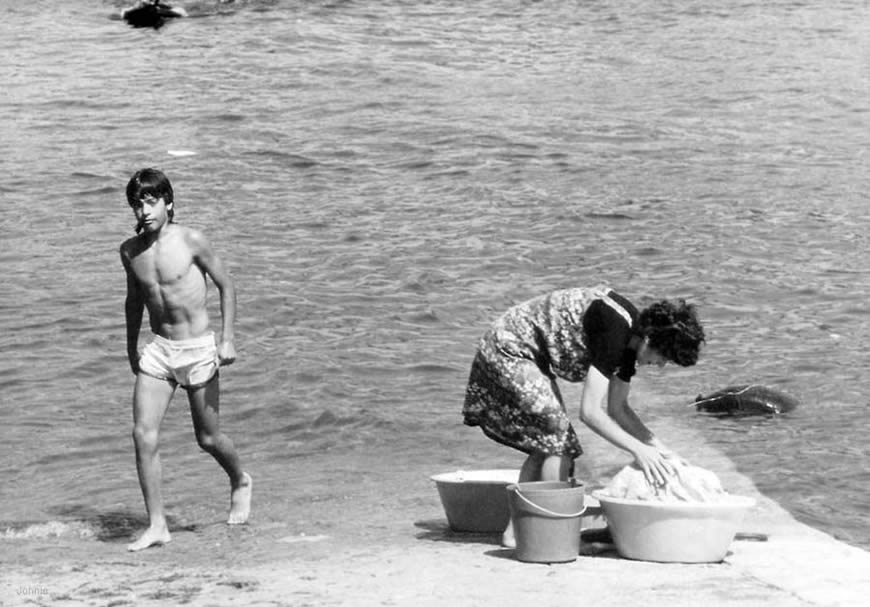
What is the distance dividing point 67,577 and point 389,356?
5.98m

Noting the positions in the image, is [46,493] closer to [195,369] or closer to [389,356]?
[195,369]

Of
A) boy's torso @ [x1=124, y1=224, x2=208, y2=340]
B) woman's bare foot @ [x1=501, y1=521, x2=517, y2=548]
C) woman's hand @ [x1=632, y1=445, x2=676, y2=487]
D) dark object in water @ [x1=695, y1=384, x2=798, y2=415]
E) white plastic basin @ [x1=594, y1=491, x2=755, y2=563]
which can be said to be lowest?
dark object in water @ [x1=695, y1=384, x2=798, y2=415]

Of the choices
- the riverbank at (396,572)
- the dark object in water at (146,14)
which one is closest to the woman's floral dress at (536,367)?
the riverbank at (396,572)

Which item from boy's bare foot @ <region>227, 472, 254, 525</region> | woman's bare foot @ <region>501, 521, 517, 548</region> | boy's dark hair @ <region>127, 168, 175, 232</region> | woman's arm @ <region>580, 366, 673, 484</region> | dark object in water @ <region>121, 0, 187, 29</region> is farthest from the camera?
dark object in water @ <region>121, 0, 187, 29</region>

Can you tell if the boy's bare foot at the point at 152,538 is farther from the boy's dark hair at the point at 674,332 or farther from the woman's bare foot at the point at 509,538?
the boy's dark hair at the point at 674,332

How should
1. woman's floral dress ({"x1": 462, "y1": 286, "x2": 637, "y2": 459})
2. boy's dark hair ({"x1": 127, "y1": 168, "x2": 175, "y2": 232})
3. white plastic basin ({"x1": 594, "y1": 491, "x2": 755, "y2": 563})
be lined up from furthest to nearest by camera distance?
boy's dark hair ({"x1": 127, "y1": 168, "x2": 175, "y2": 232})
woman's floral dress ({"x1": 462, "y1": 286, "x2": 637, "y2": 459})
white plastic basin ({"x1": 594, "y1": 491, "x2": 755, "y2": 563})

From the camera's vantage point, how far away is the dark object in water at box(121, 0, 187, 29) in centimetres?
2795

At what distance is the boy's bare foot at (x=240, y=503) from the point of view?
8.41 m

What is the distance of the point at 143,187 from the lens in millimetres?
7664

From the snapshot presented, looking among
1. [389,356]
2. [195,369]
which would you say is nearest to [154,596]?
[195,369]

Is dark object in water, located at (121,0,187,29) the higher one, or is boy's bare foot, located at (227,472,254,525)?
dark object in water, located at (121,0,187,29)

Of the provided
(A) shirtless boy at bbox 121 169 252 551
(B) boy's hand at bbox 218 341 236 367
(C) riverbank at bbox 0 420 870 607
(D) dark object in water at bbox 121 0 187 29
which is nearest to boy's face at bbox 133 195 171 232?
(A) shirtless boy at bbox 121 169 252 551

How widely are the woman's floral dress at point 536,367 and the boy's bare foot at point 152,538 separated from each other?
5.57 feet

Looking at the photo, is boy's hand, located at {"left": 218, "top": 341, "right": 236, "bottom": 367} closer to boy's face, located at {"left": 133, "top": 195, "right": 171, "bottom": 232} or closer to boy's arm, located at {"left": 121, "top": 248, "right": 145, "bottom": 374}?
boy's arm, located at {"left": 121, "top": 248, "right": 145, "bottom": 374}
